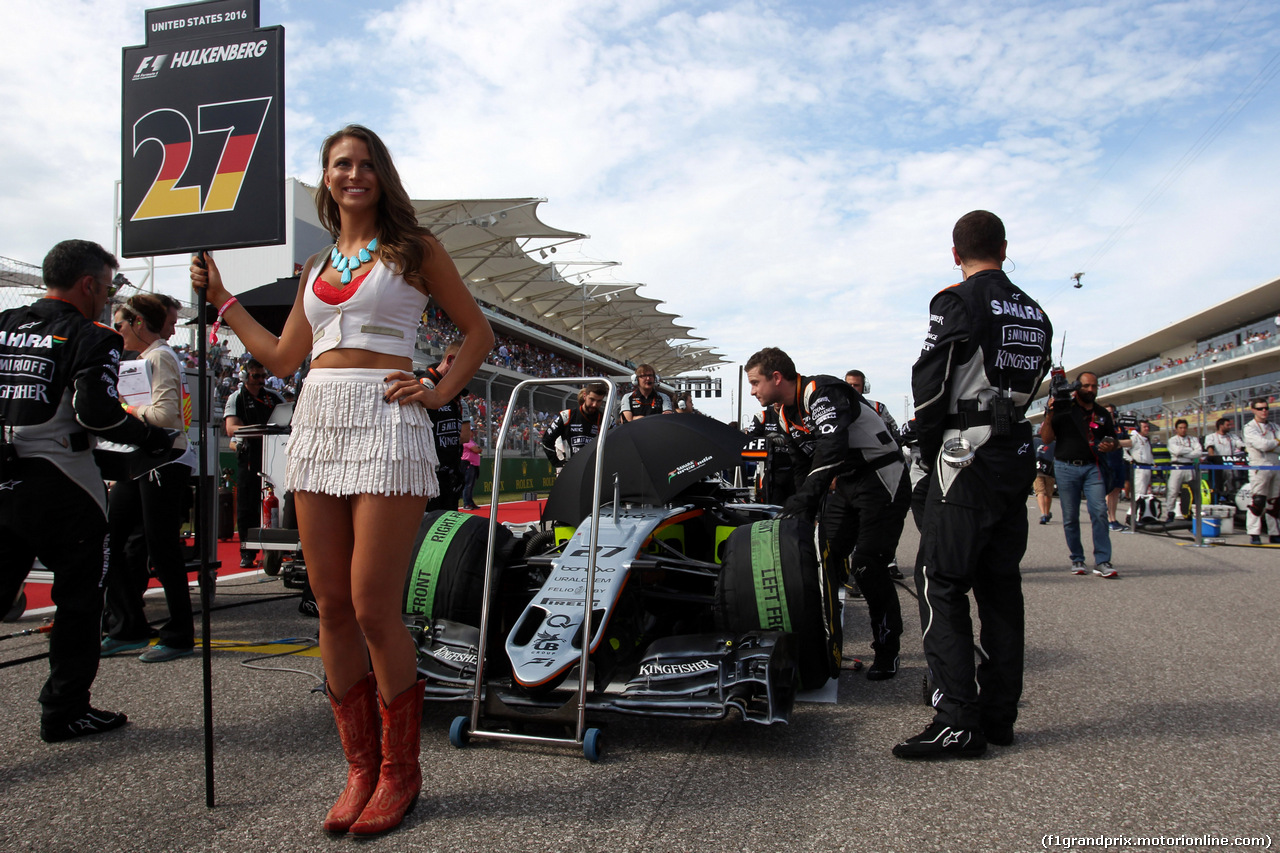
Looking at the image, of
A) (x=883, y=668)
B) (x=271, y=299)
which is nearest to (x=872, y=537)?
(x=883, y=668)

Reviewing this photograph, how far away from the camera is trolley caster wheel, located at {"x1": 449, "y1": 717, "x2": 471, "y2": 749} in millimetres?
2803

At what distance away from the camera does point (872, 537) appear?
4246 millimetres

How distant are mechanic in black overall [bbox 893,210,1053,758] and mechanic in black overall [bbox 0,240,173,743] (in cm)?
299

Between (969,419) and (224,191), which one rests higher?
(224,191)

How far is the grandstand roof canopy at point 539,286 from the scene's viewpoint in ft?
97.7

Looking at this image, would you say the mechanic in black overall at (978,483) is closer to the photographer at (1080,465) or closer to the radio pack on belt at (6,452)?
the radio pack on belt at (6,452)

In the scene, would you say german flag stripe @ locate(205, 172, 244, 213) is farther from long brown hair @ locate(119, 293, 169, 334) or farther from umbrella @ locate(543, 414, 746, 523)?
long brown hair @ locate(119, 293, 169, 334)

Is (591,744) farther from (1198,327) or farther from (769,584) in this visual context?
(1198,327)

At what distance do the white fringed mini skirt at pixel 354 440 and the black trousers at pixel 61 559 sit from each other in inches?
56.4

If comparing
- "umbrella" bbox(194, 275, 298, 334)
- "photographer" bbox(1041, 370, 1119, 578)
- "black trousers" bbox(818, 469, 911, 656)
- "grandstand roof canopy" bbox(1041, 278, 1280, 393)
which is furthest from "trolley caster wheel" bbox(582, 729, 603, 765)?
"grandstand roof canopy" bbox(1041, 278, 1280, 393)

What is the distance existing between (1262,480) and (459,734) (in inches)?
422

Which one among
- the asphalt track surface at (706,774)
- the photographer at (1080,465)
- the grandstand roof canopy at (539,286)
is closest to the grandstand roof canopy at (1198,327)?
the grandstand roof canopy at (539,286)

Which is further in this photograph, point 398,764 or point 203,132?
point 203,132

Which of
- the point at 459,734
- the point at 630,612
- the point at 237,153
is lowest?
the point at 459,734
